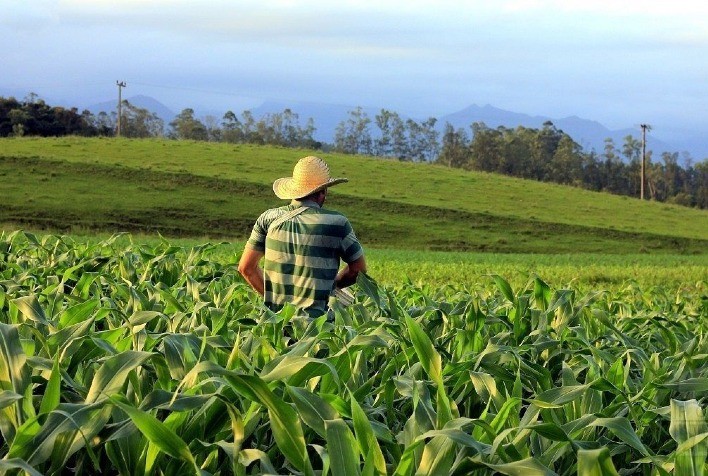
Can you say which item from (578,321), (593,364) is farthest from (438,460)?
(578,321)

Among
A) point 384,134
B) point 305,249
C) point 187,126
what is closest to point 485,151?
point 384,134

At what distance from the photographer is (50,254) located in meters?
7.89

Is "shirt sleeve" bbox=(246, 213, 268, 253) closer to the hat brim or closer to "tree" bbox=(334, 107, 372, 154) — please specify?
the hat brim

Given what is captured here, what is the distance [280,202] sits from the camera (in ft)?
164

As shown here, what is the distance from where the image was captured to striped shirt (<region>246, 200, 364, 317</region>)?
597cm

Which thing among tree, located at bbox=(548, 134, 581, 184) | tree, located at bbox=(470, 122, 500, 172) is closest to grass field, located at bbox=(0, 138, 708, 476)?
tree, located at bbox=(470, 122, 500, 172)

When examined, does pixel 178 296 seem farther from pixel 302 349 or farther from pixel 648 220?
pixel 648 220

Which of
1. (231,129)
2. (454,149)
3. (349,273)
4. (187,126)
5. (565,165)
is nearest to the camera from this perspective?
(349,273)

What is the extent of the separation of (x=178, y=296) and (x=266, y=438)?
2611mm

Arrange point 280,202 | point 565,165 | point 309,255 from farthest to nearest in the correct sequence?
1. point 565,165
2. point 280,202
3. point 309,255

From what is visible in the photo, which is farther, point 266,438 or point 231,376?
point 266,438

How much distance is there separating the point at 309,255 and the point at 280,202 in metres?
44.1

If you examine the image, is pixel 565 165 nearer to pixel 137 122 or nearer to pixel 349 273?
pixel 137 122

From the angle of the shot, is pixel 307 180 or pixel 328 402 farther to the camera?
pixel 307 180
